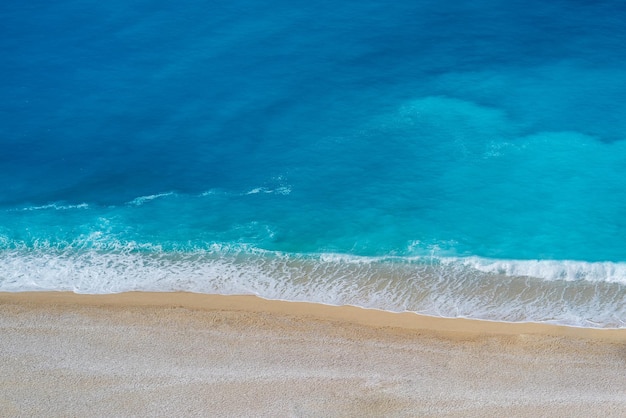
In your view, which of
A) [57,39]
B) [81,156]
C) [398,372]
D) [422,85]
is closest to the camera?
[398,372]

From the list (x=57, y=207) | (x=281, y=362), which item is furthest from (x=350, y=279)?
(x=57, y=207)

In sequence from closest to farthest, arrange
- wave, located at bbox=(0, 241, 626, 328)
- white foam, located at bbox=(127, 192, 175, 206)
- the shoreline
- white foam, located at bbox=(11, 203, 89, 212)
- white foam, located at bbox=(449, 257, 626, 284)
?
the shoreline < wave, located at bbox=(0, 241, 626, 328) < white foam, located at bbox=(449, 257, 626, 284) < white foam, located at bbox=(11, 203, 89, 212) < white foam, located at bbox=(127, 192, 175, 206)

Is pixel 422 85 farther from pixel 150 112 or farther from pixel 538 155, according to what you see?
pixel 150 112

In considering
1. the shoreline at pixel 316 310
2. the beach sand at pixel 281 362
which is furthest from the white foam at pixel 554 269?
the beach sand at pixel 281 362

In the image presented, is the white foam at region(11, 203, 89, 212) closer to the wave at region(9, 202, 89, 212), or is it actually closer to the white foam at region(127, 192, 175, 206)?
the wave at region(9, 202, 89, 212)

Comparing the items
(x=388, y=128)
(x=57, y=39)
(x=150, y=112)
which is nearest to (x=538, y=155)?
(x=388, y=128)

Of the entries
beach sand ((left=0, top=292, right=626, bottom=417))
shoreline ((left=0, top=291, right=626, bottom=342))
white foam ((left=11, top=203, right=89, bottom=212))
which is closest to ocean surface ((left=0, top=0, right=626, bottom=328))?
white foam ((left=11, top=203, right=89, bottom=212))

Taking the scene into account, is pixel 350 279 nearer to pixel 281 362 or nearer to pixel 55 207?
pixel 281 362
